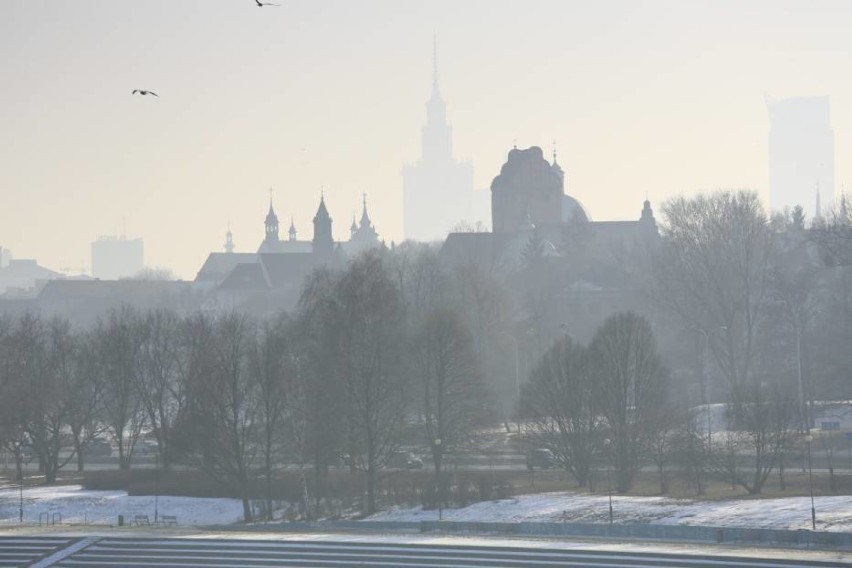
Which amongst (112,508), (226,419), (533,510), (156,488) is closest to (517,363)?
(156,488)

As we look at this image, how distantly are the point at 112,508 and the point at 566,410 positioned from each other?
20142 millimetres

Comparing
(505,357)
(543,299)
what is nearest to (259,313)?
(543,299)

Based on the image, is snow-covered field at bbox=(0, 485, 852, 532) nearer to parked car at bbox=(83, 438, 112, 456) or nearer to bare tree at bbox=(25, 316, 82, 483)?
bare tree at bbox=(25, 316, 82, 483)

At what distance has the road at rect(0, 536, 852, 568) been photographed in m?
45.2

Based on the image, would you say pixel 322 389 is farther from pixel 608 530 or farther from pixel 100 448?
pixel 100 448

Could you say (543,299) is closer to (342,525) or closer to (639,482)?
(639,482)

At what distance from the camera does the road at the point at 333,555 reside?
45.2 meters

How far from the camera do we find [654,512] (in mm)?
52625

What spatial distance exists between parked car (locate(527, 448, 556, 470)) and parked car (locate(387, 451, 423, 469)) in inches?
240

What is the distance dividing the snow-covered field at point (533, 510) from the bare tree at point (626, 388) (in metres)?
3.46

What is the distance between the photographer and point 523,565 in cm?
4662

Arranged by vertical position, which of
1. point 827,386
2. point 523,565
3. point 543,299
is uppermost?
point 543,299

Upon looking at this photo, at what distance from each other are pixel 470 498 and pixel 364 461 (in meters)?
8.42

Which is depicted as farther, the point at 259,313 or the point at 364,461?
the point at 259,313
